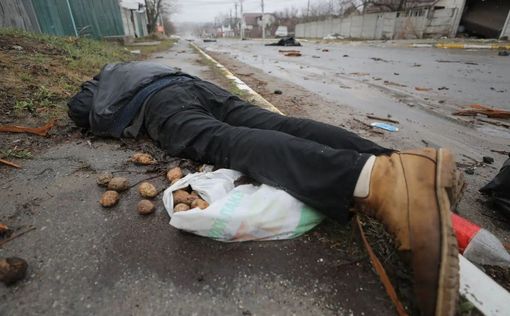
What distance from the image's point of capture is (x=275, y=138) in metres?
1.47

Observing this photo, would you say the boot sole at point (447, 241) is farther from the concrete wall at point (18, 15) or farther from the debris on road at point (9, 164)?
the concrete wall at point (18, 15)

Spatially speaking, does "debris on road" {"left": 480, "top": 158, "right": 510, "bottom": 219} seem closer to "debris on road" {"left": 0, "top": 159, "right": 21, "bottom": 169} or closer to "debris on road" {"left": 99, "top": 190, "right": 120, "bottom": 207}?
"debris on road" {"left": 99, "top": 190, "right": 120, "bottom": 207}

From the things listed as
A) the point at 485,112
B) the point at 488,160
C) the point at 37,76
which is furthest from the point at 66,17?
the point at 488,160

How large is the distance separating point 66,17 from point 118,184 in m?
12.5

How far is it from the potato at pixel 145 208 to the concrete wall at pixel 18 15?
958cm

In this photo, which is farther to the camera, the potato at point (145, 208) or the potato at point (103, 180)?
the potato at point (103, 180)

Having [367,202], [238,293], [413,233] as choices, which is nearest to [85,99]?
[238,293]

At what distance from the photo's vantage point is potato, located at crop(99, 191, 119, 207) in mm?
1547

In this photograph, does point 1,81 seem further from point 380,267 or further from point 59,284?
point 380,267

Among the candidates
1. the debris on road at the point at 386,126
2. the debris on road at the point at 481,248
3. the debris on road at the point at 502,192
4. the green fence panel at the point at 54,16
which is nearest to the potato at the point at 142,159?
the debris on road at the point at 481,248

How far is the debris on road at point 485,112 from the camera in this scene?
3.48 m

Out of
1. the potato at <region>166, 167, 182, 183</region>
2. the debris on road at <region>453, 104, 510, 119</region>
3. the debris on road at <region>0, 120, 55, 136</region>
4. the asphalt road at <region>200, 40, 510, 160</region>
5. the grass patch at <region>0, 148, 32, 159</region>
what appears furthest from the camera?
the debris on road at <region>453, 104, 510, 119</region>

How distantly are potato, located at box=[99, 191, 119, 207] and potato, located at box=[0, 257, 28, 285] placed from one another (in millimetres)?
459

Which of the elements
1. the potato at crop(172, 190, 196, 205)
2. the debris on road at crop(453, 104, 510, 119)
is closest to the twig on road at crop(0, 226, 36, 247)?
the potato at crop(172, 190, 196, 205)
